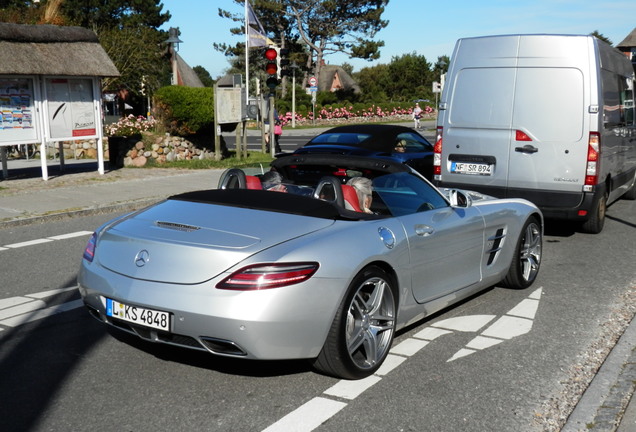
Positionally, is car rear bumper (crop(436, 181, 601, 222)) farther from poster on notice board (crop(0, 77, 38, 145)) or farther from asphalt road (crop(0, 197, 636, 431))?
poster on notice board (crop(0, 77, 38, 145))

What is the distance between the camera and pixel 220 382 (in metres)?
4.59

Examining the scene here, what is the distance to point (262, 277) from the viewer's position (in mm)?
4090

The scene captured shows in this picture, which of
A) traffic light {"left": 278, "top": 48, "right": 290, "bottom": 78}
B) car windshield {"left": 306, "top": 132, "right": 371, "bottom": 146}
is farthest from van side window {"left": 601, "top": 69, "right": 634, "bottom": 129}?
traffic light {"left": 278, "top": 48, "right": 290, "bottom": 78}

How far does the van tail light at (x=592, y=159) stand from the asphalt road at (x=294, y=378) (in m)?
2.86

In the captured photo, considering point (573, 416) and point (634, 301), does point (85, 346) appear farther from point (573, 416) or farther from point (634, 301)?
point (634, 301)

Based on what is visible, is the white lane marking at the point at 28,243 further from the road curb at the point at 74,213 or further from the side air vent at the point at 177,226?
the side air vent at the point at 177,226

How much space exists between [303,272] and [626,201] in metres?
11.3

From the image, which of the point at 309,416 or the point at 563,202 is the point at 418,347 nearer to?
the point at 309,416

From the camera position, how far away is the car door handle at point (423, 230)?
17.0 ft

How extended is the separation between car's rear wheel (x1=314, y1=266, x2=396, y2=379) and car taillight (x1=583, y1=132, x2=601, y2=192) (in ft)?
17.7

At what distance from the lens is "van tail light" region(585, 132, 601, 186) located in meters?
9.22

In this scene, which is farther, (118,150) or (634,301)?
(118,150)

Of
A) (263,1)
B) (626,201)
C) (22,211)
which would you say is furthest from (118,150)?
(263,1)

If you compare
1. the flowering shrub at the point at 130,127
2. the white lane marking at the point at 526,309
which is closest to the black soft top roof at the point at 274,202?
the white lane marking at the point at 526,309
